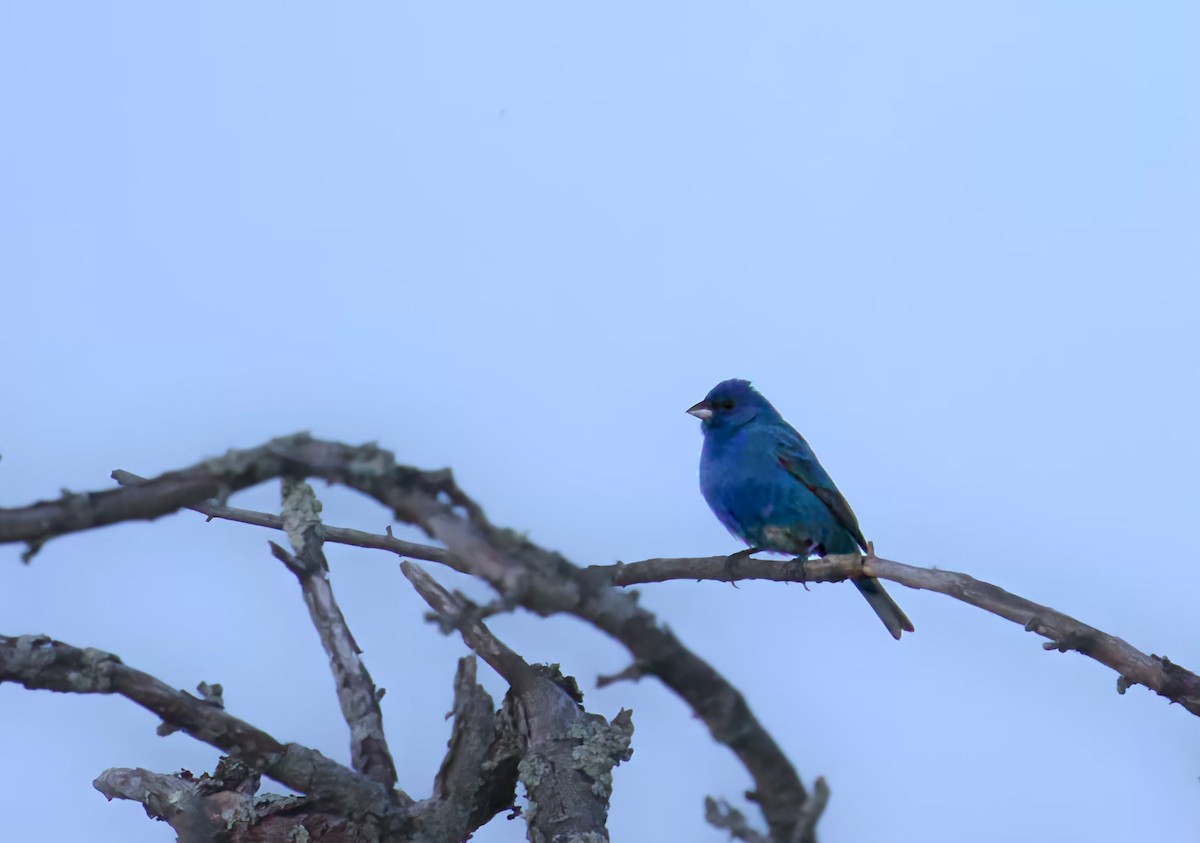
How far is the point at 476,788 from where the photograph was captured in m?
4.25

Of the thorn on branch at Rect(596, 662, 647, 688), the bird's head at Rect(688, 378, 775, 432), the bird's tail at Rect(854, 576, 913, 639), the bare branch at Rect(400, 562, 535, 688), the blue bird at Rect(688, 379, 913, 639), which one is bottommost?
the thorn on branch at Rect(596, 662, 647, 688)

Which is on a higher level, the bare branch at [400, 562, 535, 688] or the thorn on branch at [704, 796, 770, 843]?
the bare branch at [400, 562, 535, 688]

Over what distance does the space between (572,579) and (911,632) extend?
523 centimetres

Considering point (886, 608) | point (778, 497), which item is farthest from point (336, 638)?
point (886, 608)

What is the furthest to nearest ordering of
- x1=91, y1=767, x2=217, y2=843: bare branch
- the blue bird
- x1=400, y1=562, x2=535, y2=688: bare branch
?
the blue bird → x1=400, y1=562, x2=535, y2=688: bare branch → x1=91, y1=767, x2=217, y2=843: bare branch

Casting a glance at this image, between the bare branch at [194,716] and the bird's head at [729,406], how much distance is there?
4377 mm

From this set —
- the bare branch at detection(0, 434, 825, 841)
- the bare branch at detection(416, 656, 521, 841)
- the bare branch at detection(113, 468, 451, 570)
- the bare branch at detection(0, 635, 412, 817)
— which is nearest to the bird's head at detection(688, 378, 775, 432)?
the bare branch at detection(113, 468, 451, 570)

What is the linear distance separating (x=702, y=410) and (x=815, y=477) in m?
0.81

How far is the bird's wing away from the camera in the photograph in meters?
7.74

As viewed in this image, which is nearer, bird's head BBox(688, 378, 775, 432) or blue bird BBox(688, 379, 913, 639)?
blue bird BBox(688, 379, 913, 639)

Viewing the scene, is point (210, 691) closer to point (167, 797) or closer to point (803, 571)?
point (167, 797)

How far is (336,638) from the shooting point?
13.8 ft

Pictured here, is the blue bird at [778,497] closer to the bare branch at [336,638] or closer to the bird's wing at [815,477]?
the bird's wing at [815,477]

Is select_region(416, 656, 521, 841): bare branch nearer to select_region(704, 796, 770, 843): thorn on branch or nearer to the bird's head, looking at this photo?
select_region(704, 796, 770, 843): thorn on branch
